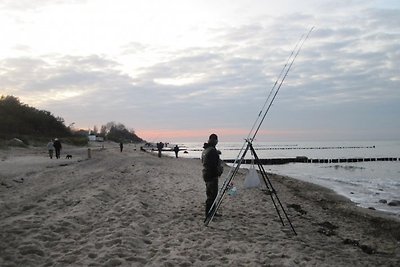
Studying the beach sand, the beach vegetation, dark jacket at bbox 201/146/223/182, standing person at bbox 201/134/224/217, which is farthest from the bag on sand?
the beach vegetation

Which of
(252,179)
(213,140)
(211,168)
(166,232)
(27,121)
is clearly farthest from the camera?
(27,121)

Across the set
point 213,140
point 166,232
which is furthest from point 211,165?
point 166,232

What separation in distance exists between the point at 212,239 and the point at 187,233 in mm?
687

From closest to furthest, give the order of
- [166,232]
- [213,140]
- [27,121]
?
[166,232]
[213,140]
[27,121]

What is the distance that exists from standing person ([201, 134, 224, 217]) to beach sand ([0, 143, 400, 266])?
0.74 m

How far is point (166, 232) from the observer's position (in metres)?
8.22

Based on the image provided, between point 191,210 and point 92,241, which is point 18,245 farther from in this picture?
point 191,210

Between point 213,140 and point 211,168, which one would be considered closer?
point 211,168

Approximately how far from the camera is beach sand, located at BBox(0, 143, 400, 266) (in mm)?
6539

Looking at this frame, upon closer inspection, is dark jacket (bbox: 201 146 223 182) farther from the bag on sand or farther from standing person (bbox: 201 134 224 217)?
the bag on sand

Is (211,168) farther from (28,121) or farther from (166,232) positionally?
(28,121)

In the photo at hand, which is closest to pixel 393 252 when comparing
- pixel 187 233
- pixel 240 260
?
pixel 240 260

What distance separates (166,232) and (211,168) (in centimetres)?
198

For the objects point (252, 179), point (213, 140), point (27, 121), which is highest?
point (27, 121)
